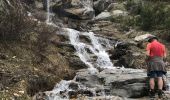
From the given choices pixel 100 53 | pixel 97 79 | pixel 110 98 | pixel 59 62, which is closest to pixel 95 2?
pixel 100 53

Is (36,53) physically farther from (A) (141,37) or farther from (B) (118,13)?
(B) (118,13)

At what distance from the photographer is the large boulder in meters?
26.1

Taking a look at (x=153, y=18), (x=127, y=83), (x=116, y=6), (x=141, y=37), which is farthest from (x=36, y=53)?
(x=116, y=6)

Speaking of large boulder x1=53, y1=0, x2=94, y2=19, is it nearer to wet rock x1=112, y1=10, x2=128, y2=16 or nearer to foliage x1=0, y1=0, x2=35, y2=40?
wet rock x1=112, y1=10, x2=128, y2=16

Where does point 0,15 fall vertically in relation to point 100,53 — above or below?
above

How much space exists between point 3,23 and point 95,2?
1574 centimetres

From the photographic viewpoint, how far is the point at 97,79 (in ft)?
45.0

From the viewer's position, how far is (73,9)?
26.6 meters

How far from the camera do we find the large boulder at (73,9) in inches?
1028

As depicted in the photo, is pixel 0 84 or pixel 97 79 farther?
pixel 97 79

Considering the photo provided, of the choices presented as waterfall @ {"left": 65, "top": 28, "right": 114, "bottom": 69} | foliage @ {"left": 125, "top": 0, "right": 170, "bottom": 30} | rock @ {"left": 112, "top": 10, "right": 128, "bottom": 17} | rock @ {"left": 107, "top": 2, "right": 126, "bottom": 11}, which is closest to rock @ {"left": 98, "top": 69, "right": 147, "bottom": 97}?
waterfall @ {"left": 65, "top": 28, "right": 114, "bottom": 69}

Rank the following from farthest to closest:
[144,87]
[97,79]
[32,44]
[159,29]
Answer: [159,29]
[32,44]
[97,79]
[144,87]

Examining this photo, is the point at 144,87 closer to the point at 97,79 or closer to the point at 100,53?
the point at 97,79

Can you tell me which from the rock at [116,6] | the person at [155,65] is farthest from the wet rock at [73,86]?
the rock at [116,6]
